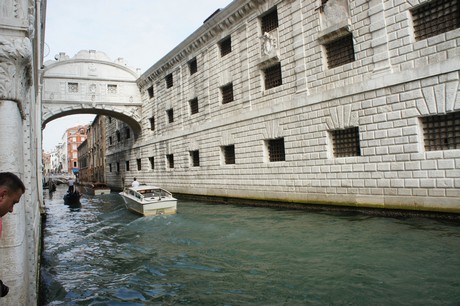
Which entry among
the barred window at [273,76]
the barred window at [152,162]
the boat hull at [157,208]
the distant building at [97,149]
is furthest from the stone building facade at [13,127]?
the distant building at [97,149]

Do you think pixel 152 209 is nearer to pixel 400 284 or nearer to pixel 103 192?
pixel 400 284

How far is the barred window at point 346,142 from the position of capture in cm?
966

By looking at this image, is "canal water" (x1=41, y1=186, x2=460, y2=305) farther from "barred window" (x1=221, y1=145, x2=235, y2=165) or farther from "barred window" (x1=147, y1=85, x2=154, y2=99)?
"barred window" (x1=147, y1=85, x2=154, y2=99)

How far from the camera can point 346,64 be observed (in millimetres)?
9734

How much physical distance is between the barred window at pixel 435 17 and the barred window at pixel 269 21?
212 inches

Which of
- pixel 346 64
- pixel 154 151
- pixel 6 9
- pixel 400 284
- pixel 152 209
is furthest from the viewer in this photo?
pixel 154 151

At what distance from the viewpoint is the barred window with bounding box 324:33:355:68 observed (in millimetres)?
9852

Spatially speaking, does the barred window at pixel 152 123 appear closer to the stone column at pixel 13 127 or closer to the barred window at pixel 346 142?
the barred window at pixel 346 142

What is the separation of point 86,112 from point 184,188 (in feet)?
36.8

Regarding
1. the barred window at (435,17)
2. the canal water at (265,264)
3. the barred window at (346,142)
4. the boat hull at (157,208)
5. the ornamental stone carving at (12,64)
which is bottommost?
the canal water at (265,264)

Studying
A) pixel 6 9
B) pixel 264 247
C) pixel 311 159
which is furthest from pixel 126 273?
pixel 311 159

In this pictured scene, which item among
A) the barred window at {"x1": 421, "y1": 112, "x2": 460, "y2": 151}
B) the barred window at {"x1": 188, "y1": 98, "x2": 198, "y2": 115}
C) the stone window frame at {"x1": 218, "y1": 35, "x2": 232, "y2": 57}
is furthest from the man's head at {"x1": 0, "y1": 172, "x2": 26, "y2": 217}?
the barred window at {"x1": 188, "y1": 98, "x2": 198, "y2": 115}

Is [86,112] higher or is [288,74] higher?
[86,112]

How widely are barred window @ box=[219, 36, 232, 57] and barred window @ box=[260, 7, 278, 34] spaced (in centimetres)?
229
